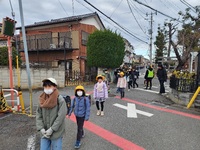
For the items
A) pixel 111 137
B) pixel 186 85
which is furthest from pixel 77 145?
pixel 186 85

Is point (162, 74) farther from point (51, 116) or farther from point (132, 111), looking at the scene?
point (51, 116)

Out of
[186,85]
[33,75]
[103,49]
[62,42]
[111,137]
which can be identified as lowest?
[111,137]

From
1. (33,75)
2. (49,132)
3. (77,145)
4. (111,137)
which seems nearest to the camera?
(49,132)

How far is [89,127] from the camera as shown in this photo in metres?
5.29

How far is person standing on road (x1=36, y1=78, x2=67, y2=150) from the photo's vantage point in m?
2.92

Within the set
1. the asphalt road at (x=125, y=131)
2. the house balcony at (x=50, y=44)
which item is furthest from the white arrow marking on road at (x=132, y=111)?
the house balcony at (x=50, y=44)

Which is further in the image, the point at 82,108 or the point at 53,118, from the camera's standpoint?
the point at 82,108

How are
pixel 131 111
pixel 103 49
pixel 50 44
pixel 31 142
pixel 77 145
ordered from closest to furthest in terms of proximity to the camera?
pixel 77 145
pixel 31 142
pixel 131 111
pixel 103 49
pixel 50 44

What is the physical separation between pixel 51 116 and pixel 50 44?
16625 millimetres

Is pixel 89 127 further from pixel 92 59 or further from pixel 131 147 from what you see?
pixel 92 59

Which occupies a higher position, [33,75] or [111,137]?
[33,75]

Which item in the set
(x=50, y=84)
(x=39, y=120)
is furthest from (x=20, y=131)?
(x=50, y=84)

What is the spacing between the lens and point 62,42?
18.4 m

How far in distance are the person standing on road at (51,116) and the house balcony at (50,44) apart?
48.8ft
